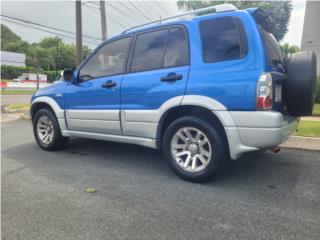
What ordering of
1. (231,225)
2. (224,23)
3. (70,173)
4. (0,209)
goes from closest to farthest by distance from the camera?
(231,225) → (0,209) → (224,23) → (70,173)

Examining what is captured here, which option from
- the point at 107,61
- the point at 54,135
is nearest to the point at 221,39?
the point at 107,61

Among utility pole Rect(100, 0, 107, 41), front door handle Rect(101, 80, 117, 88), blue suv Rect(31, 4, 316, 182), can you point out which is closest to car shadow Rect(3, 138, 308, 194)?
blue suv Rect(31, 4, 316, 182)

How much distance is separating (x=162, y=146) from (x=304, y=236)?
1937 mm

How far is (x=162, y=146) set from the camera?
12.2 feet

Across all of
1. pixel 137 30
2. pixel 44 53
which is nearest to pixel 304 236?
pixel 137 30

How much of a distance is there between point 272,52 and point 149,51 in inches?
63.7

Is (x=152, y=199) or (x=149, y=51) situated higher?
(x=149, y=51)

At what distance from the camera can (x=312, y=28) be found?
12609 millimetres

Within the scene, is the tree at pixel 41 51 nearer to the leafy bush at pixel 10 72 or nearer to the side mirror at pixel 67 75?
the leafy bush at pixel 10 72

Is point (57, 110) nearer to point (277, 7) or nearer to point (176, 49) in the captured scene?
point (176, 49)

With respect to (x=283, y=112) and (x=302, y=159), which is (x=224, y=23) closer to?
(x=283, y=112)

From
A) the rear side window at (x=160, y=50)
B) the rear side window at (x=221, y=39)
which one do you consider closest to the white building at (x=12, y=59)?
the rear side window at (x=160, y=50)

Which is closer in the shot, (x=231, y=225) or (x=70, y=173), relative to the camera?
(x=231, y=225)

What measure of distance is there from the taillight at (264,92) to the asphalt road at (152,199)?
1.01 m
